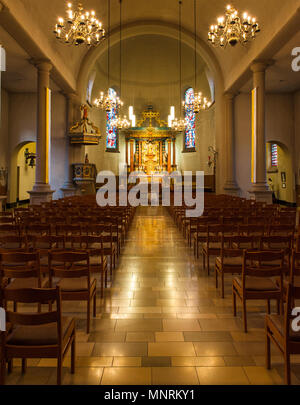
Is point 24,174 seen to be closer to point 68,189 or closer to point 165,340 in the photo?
point 68,189

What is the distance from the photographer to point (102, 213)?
8.62 meters

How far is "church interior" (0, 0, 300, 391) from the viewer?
297cm

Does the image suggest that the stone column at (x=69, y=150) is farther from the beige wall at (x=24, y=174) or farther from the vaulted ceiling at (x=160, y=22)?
the beige wall at (x=24, y=174)

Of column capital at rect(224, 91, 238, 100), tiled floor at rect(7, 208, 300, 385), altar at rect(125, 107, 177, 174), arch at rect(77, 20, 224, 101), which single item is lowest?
tiled floor at rect(7, 208, 300, 385)

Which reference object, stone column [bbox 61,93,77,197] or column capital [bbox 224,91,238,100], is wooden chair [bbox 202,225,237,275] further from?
column capital [bbox 224,91,238,100]

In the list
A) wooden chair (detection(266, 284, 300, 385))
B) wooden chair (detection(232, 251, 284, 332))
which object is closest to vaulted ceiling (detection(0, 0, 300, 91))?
wooden chair (detection(232, 251, 284, 332))

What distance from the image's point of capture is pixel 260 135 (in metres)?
15.4

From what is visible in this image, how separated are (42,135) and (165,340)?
44.2 ft

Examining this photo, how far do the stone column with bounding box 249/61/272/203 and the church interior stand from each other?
6 centimetres

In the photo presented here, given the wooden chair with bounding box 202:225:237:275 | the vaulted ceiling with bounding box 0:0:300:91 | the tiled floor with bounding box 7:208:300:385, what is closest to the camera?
the tiled floor with bounding box 7:208:300:385

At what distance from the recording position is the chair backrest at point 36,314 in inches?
95.7

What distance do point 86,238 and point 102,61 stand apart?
2378 centimetres

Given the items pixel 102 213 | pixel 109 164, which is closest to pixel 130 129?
pixel 109 164

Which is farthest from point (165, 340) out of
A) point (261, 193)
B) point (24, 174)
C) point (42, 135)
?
point (24, 174)
